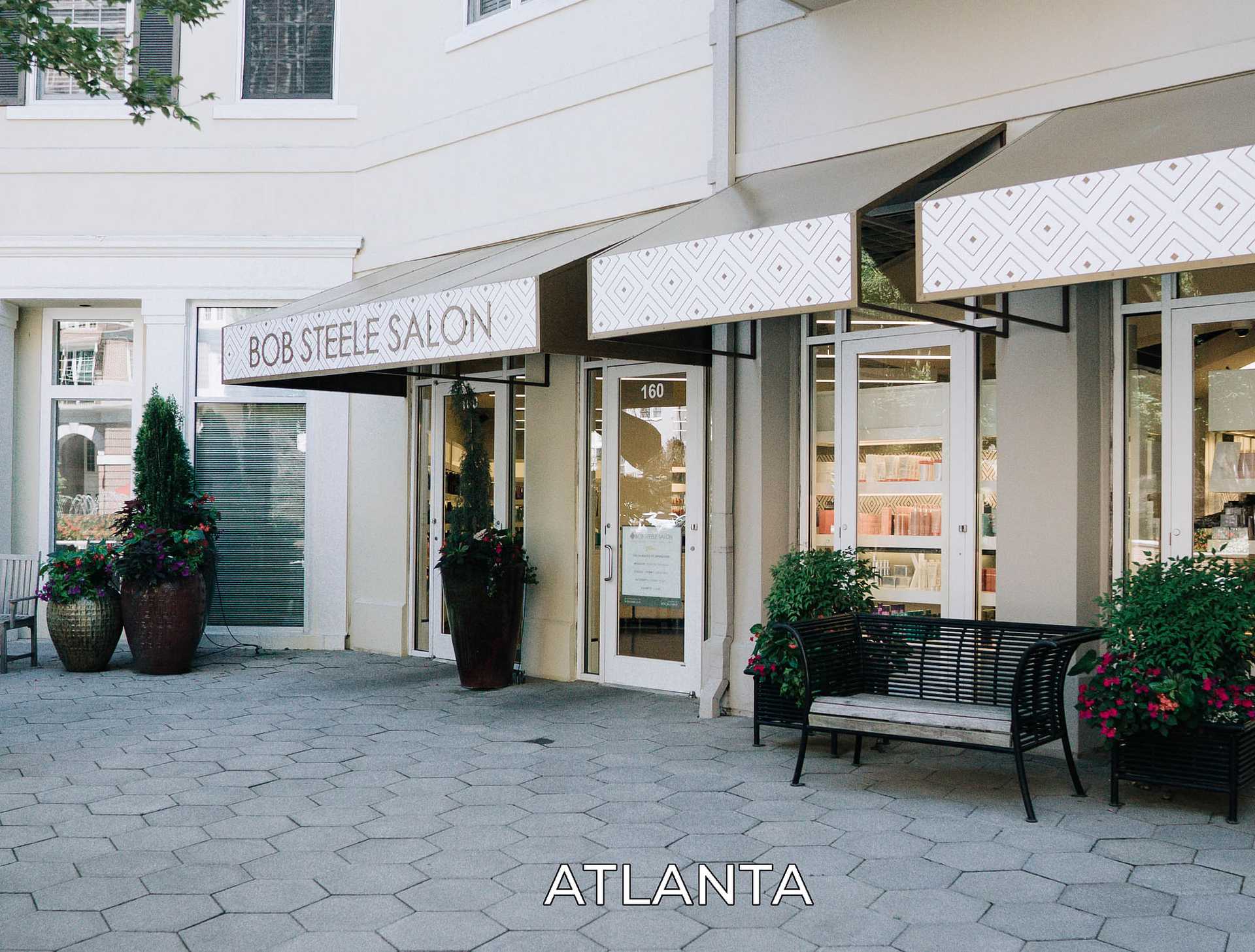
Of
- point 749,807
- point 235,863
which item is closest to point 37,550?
point 235,863

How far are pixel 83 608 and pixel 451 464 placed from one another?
3029 mm

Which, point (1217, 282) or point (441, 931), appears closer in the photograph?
point (441, 931)

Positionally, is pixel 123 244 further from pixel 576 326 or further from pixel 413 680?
pixel 576 326

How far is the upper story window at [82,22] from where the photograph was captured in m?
10.7

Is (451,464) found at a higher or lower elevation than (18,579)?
higher

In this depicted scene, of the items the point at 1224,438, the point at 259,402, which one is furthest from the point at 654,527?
the point at 259,402

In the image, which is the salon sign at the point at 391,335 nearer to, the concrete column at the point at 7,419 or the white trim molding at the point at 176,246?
the white trim molding at the point at 176,246

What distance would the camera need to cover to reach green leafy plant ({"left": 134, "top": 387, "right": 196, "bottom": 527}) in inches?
365

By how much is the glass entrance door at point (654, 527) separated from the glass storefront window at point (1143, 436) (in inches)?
107

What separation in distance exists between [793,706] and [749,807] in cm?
114

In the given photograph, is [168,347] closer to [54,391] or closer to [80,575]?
[54,391]

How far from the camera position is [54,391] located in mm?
10992

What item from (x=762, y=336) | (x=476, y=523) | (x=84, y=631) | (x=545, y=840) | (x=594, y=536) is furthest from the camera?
(x=84, y=631)

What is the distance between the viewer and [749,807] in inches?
202
